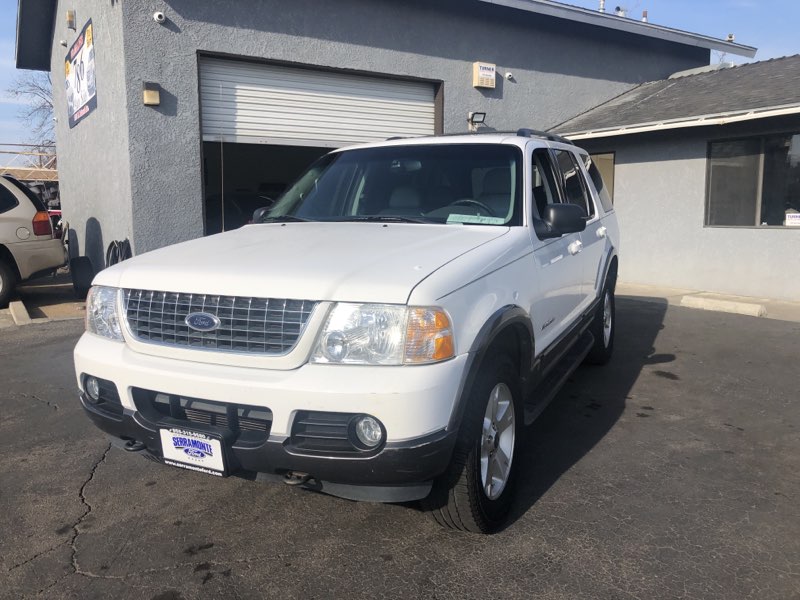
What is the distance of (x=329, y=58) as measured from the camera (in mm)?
10367

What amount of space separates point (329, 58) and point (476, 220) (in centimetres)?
757

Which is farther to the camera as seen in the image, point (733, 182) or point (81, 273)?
point (733, 182)

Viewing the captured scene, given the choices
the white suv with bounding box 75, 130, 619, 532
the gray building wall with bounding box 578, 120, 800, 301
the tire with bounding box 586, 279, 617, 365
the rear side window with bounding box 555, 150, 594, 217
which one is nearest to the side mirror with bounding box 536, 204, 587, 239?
the white suv with bounding box 75, 130, 619, 532

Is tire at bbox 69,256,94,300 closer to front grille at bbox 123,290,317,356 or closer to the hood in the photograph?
the hood

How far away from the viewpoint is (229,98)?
9742 mm

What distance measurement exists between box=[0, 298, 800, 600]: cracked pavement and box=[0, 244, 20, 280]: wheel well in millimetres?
5418

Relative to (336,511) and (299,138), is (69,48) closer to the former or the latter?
(299,138)

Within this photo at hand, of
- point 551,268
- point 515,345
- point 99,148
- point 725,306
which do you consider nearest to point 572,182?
point 551,268

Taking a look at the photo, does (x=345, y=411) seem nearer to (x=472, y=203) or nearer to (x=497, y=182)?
(x=472, y=203)

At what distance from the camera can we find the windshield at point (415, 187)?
152 inches

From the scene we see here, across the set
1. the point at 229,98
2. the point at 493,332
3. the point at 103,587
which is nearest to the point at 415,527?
the point at 493,332

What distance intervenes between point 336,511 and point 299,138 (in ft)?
26.6

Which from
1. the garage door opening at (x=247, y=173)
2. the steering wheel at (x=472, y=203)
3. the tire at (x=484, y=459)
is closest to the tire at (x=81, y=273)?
the garage door opening at (x=247, y=173)

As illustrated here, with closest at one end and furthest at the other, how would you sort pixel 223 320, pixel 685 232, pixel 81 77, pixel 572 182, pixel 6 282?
pixel 223 320 < pixel 572 182 < pixel 6 282 < pixel 685 232 < pixel 81 77
